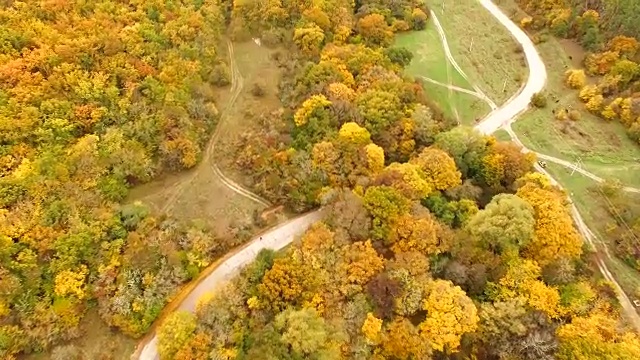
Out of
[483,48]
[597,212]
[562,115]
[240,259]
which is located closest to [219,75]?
[240,259]

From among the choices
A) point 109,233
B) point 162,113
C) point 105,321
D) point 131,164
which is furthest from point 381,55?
point 105,321

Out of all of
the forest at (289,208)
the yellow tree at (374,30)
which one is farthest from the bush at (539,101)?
the yellow tree at (374,30)

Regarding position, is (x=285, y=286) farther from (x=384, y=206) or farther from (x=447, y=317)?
(x=447, y=317)

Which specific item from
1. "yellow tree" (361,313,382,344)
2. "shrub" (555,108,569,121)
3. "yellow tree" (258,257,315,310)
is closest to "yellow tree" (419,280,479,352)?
"yellow tree" (361,313,382,344)

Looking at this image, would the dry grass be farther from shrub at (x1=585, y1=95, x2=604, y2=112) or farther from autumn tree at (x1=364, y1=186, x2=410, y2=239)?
shrub at (x1=585, y1=95, x2=604, y2=112)

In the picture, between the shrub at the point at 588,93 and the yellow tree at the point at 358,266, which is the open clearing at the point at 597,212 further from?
the yellow tree at the point at 358,266

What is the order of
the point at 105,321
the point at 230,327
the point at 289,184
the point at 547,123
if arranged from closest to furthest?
the point at 230,327
the point at 105,321
the point at 289,184
the point at 547,123

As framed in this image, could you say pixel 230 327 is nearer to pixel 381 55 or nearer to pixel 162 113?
pixel 162 113
